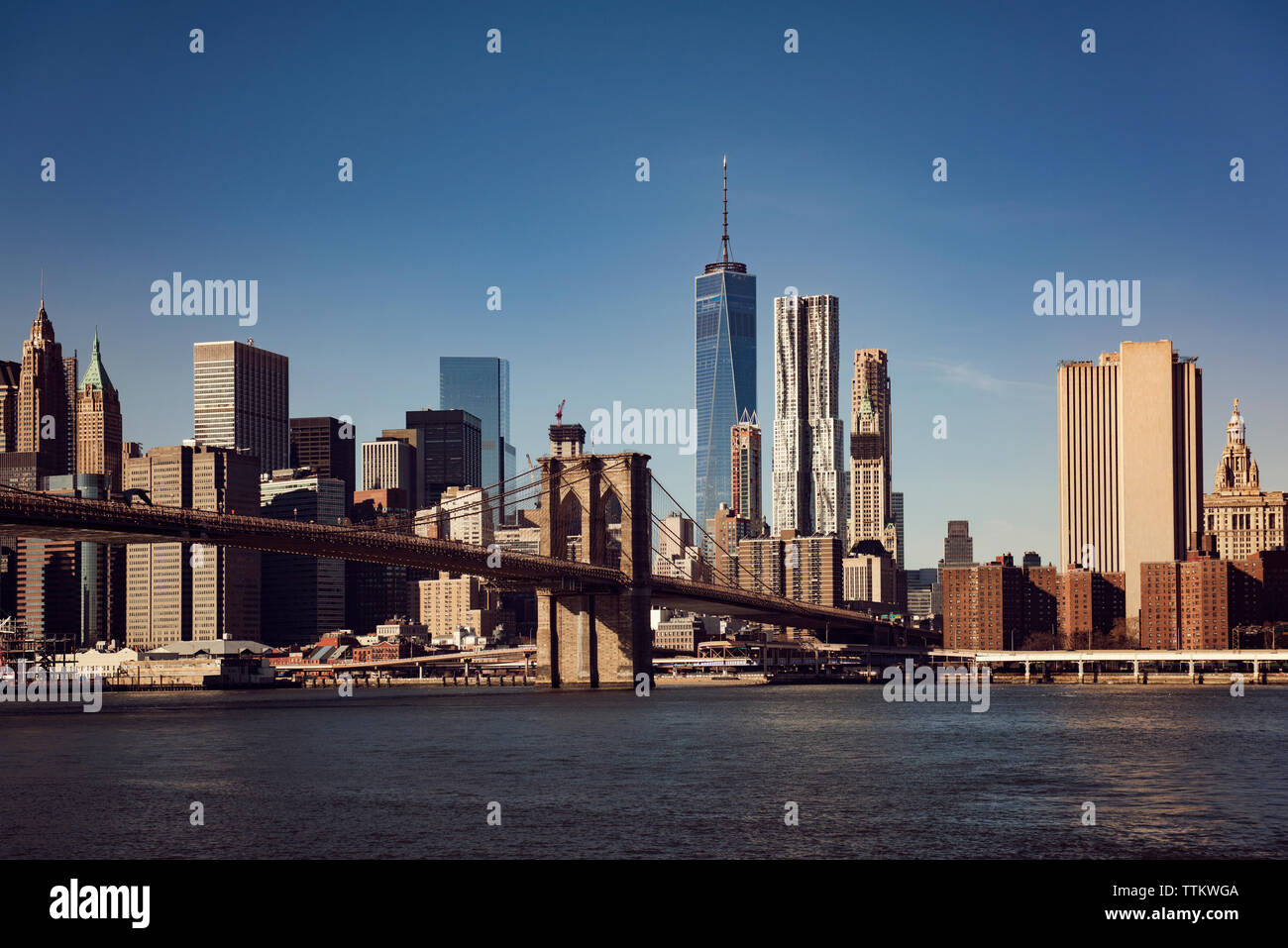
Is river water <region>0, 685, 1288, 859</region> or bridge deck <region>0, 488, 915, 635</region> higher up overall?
bridge deck <region>0, 488, 915, 635</region>

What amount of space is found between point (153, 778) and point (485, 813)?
562 inches

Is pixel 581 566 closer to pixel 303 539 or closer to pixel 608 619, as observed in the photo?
pixel 608 619

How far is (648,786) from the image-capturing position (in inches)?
1692

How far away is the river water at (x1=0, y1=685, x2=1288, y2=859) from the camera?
3247cm

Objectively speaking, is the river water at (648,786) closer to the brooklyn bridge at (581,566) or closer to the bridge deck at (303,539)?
the bridge deck at (303,539)

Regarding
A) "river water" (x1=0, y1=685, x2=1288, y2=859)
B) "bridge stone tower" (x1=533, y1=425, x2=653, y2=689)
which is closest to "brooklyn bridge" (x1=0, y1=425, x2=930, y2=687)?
"bridge stone tower" (x1=533, y1=425, x2=653, y2=689)

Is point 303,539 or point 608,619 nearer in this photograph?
point 303,539

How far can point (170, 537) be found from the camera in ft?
249

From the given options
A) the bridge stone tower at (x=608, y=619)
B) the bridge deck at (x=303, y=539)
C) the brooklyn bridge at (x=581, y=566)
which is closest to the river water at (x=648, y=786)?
the bridge deck at (x=303, y=539)

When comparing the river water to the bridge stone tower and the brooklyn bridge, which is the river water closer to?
the brooklyn bridge

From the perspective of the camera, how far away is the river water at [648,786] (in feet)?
107

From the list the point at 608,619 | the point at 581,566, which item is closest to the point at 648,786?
the point at 581,566
